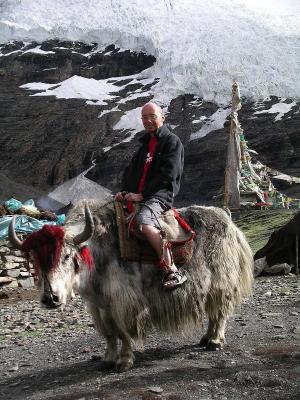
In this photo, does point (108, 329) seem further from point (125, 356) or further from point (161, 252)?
point (161, 252)

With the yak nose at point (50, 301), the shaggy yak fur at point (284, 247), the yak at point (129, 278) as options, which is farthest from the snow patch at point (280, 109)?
the yak nose at point (50, 301)

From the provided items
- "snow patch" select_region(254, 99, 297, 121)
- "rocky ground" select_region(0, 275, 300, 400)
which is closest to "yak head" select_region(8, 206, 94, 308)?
"rocky ground" select_region(0, 275, 300, 400)

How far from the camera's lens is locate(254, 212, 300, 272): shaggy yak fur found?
10.9 m

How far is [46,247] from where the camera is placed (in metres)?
3.69

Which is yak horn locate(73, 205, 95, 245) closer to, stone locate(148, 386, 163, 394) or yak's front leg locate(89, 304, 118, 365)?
yak's front leg locate(89, 304, 118, 365)

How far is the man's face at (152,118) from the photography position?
4309 mm

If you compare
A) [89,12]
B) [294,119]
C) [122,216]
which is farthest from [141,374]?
[89,12]

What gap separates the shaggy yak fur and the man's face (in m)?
7.14

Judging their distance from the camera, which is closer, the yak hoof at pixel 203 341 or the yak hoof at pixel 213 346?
the yak hoof at pixel 213 346

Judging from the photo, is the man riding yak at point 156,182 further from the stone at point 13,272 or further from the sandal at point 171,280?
the stone at point 13,272

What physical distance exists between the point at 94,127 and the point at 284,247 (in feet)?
175

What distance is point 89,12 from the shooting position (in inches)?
Answer: 3191

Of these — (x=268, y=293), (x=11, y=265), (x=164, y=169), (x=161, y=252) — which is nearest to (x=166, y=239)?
(x=161, y=252)

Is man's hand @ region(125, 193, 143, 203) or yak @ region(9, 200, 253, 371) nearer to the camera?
yak @ region(9, 200, 253, 371)
